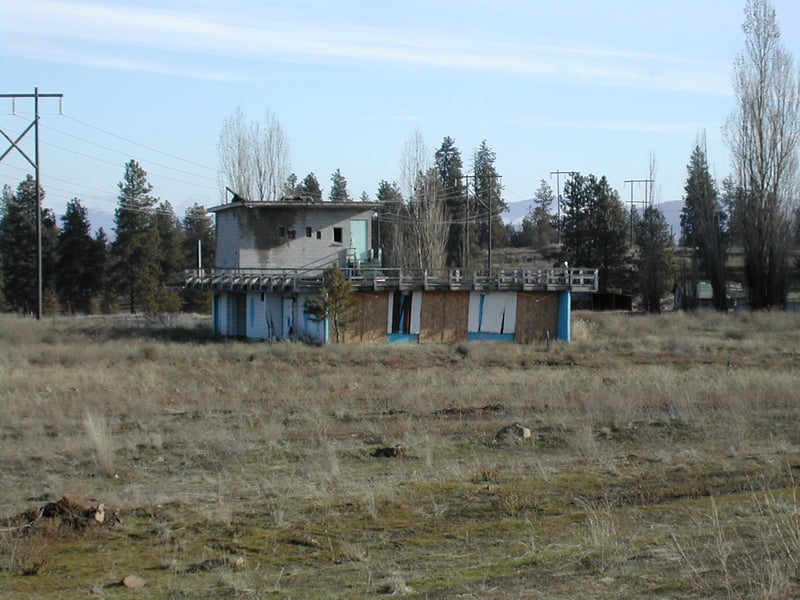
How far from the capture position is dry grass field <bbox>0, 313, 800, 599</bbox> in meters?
8.47

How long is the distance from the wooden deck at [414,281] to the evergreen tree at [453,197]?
34.0 m

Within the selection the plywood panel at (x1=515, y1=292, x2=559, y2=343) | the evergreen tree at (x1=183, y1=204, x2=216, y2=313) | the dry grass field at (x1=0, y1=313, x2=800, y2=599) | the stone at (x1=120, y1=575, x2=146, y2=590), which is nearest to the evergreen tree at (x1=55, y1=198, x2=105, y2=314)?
the evergreen tree at (x1=183, y1=204, x2=216, y2=313)

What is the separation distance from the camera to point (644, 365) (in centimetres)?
3428

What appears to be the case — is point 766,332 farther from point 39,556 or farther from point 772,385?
point 39,556

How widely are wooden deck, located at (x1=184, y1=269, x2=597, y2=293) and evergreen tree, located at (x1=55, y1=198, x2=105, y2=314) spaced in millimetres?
32835

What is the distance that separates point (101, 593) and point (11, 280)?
7328cm

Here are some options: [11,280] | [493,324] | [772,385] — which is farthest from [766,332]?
[11,280]

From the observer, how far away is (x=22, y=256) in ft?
249

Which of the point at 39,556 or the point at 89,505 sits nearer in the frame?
the point at 39,556

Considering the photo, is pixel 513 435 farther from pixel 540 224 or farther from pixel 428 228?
pixel 540 224

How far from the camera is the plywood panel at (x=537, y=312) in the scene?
1895 inches

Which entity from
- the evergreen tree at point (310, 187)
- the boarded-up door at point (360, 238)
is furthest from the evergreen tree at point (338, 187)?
the boarded-up door at point (360, 238)

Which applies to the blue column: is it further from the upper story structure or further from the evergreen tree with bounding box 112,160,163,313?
the evergreen tree with bounding box 112,160,163,313

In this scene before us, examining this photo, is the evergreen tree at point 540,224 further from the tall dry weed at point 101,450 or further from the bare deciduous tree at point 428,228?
the tall dry weed at point 101,450
